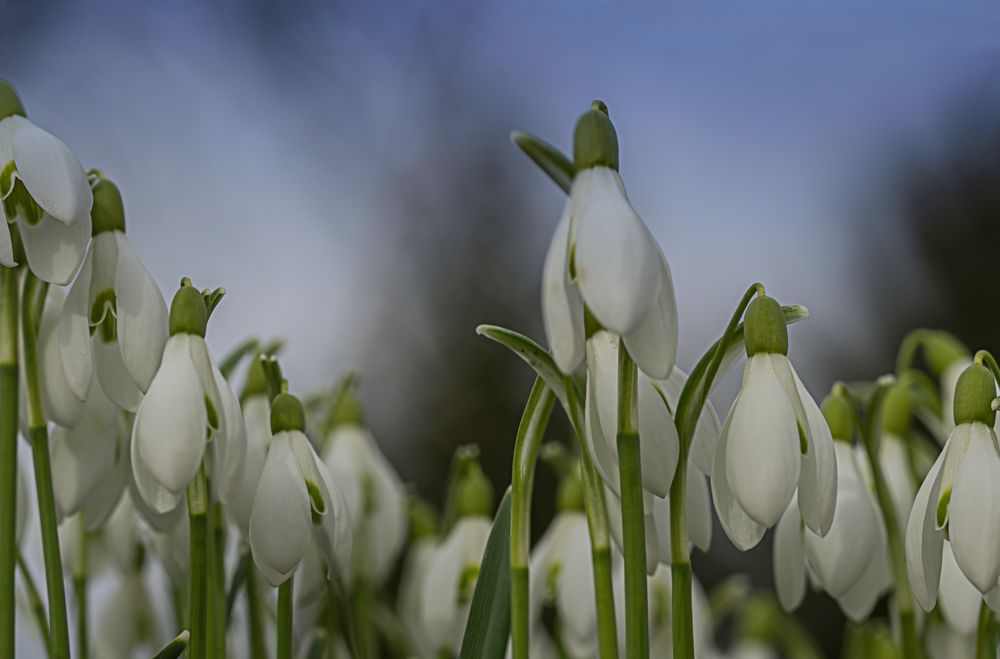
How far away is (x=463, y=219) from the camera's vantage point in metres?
5.59

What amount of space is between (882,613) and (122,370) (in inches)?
161

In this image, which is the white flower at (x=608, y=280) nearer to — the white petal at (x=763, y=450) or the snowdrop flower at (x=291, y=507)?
the white petal at (x=763, y=450)

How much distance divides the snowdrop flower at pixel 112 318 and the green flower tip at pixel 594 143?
0.29 metres

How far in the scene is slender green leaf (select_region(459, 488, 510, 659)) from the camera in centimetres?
84

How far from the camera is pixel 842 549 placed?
2.89ft

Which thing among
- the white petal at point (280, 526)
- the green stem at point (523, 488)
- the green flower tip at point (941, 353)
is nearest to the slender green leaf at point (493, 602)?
the green stem at point (523, 488)

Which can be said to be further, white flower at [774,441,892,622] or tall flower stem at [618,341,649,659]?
white flower at [774,441,892,622]

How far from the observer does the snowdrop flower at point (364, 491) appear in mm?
1288

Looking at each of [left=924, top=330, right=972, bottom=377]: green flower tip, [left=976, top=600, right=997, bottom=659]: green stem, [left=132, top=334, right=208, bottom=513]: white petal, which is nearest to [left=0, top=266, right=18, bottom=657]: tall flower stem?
[left=132, top=334, right=208, bottom=513]: white petal

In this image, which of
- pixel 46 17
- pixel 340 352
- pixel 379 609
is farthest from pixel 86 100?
pixel 379 609

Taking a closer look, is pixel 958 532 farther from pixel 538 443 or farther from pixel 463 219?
pixel 463 219

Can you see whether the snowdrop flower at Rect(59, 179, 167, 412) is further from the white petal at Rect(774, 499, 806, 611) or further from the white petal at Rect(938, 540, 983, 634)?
the white petal at Rect(938, 540, 983, 634)

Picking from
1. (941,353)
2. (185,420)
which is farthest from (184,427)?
(941,353)

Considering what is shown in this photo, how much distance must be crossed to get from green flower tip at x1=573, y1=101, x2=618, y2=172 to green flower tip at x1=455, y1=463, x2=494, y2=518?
0.56m
